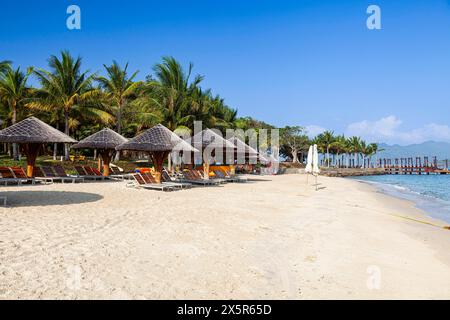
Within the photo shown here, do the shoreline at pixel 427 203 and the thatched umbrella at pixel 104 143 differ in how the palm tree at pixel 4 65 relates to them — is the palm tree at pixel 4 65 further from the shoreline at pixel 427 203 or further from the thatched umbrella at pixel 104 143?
the shoreline at pixel 427 203

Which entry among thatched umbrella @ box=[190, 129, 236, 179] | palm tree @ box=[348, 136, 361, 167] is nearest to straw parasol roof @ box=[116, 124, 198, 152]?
thatched umbrella @ box=[190, 129, 236, 179]

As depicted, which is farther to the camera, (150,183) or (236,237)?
(150,183)

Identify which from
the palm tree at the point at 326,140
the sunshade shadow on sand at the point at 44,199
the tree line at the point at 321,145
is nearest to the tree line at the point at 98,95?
the sunshade shadow on sand at the point at 44,199

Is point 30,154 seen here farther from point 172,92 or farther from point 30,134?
point 172,92

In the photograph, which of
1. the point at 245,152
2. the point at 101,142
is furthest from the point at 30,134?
the point at 245,152

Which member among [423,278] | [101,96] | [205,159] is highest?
[101,96]

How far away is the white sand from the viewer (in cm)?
391

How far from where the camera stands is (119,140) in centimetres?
2047

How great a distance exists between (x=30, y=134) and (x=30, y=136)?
0.76ft

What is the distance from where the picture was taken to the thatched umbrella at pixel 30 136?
1579cm
